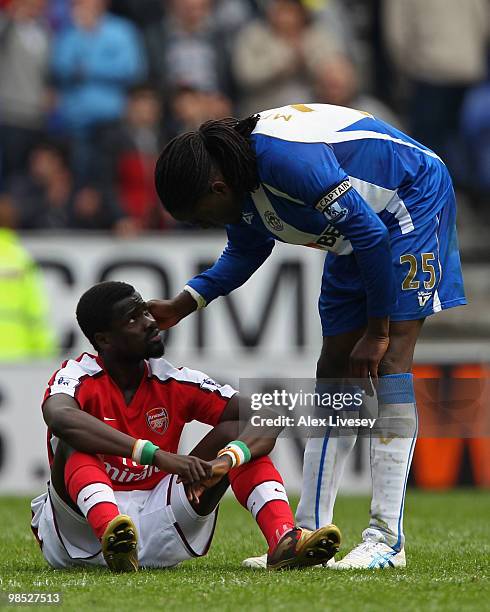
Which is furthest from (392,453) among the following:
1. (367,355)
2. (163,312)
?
(163,312)

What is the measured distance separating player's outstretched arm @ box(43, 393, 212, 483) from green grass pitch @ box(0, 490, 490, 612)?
1.35ft

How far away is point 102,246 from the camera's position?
444 inches

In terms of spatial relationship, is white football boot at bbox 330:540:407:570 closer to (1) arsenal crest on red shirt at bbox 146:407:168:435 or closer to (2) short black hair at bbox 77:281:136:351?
(1) arsenal crest on red shirt at bbox 146:407:168:435

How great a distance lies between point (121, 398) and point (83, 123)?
7.74 m

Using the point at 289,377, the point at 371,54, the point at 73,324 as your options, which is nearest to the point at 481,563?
the point at 289,377

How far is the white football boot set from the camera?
5.04 metres

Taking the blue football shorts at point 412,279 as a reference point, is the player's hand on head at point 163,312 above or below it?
below

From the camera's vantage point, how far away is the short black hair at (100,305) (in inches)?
207

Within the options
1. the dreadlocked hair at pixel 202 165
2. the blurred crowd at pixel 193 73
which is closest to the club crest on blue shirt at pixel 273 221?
the dreadlocked hair at pixel 202 165

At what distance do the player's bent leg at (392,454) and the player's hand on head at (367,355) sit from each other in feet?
0.62

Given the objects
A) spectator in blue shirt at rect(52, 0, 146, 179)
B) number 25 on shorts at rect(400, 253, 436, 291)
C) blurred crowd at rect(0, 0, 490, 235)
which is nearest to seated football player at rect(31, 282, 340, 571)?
number 25 on shorts at rect(400, 253, 436, 291)

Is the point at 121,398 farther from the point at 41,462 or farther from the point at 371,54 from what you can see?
the point at 371,54

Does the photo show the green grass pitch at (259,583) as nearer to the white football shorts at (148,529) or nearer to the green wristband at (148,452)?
the white football shorts at (148,529)

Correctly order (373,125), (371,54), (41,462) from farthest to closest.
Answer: (371,54) < (41,462) < (373,125)
